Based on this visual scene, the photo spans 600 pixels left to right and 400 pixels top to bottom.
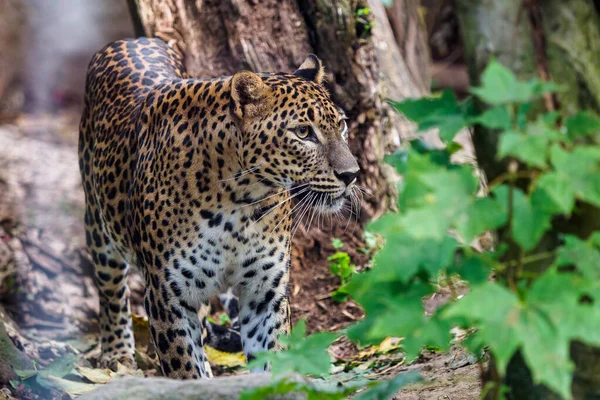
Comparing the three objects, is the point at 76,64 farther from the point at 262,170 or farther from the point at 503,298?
the point at 503,298

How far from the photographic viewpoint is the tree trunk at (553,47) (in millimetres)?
3549

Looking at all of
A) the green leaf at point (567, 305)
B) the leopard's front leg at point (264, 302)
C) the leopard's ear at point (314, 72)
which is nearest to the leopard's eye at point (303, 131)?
the leopard's ear at point (314, 72)

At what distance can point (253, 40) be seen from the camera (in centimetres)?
814

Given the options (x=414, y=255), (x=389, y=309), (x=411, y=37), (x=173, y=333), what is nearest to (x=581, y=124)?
(x=414, y=255)

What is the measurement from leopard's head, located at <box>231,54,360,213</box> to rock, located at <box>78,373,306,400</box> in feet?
5.96

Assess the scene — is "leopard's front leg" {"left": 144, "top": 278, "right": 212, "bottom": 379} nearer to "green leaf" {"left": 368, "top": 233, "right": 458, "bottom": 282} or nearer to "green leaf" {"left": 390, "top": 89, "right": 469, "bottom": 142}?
"green leaf" {"left": 390, "top": 89, "right": 469, "bottom": 142}

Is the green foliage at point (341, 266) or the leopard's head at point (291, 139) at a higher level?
the leopard's head at point (291, 139)

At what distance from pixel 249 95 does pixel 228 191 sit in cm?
66

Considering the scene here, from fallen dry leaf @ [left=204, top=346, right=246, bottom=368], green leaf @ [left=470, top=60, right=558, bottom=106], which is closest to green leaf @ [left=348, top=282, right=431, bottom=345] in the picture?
green leaf @ [left=470, top=60, right=558, bottom=106]

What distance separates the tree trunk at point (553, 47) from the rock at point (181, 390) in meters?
1.37

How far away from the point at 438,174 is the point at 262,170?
2.82 m

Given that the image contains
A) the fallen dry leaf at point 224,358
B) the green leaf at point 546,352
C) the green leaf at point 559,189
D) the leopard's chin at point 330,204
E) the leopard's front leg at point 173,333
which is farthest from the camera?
the fallen dry leaf at point 224,358

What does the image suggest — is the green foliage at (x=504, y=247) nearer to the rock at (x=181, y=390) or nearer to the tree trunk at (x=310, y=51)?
the rock at (x=181, y=390)

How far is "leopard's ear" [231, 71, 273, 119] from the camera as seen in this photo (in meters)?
5.72
